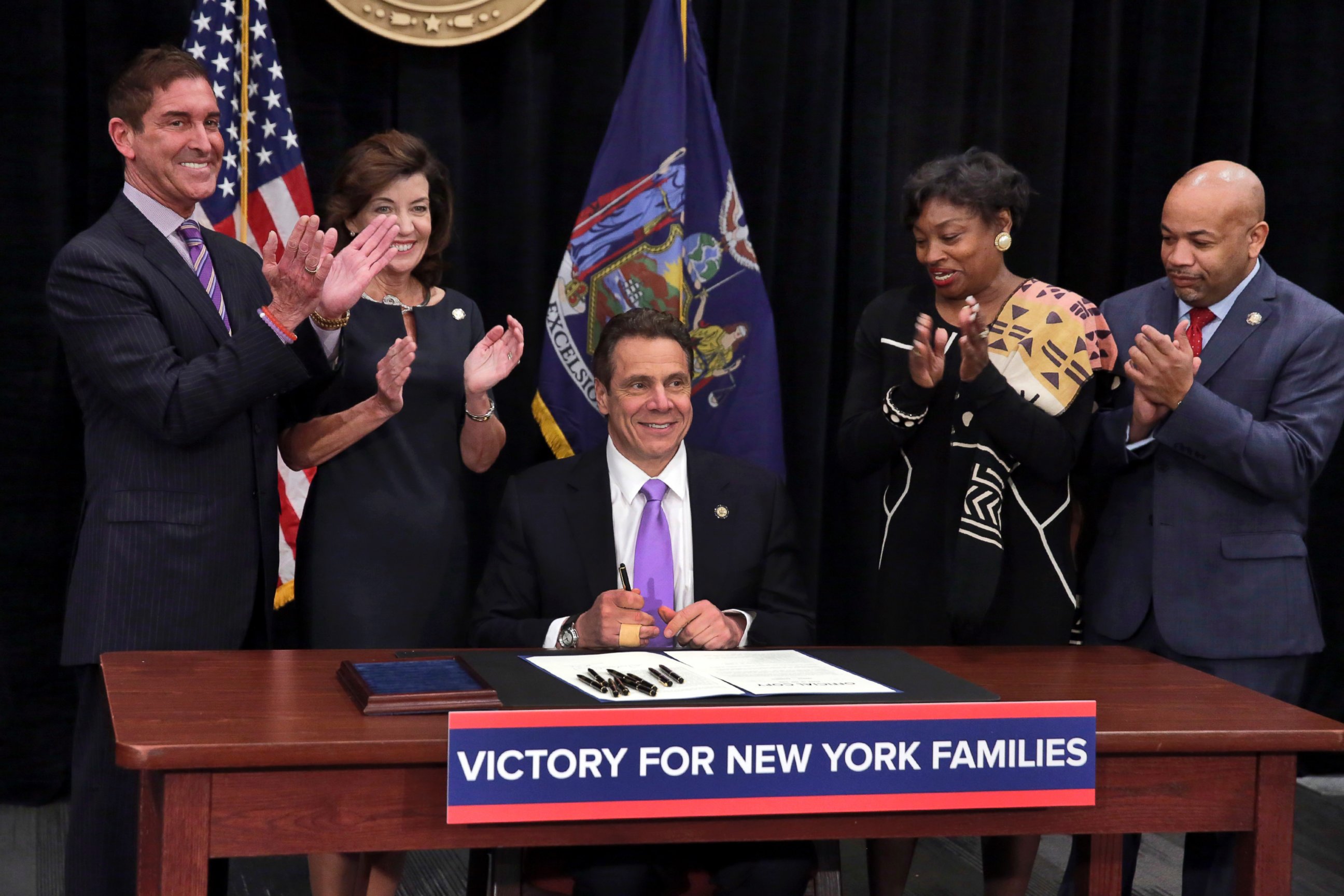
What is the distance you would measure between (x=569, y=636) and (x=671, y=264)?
1370mm

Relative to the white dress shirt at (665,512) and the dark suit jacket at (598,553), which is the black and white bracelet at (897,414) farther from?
the white dress shirt at (665,512)

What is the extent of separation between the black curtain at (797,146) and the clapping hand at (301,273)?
130 centimetres

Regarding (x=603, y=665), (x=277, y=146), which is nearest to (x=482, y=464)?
(x=603, y=665)

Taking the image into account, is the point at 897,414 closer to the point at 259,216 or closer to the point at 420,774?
the point at 420,774

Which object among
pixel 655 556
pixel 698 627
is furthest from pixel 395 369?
pixel 698 627

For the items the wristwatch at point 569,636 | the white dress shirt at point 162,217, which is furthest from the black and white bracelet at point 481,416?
the wristwatch at point 569,636

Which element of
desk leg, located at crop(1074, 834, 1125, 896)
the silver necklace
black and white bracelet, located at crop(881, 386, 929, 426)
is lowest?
desk leg, located at crop(1074, 834, 1125, 896)

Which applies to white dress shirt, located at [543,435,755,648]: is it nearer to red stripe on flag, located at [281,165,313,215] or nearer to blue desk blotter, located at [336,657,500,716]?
blue desk blotter, located at [336,657,500,716]

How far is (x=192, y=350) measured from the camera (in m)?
2.25

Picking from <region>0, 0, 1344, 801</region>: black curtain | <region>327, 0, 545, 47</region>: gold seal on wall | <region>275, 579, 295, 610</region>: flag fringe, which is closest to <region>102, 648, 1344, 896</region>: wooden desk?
<region>275, 579, 295, 610</region>: flag fringe

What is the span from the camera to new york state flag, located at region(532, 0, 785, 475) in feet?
10.7

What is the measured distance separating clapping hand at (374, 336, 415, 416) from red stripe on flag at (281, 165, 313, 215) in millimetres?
1008

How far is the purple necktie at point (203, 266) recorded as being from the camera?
2320 millimetres

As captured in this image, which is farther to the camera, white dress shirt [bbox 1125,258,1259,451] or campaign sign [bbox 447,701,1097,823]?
white dress shirt [bbox 1125,258,1259,451]
